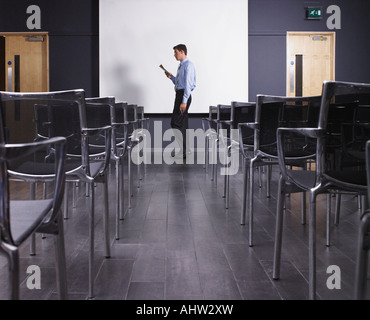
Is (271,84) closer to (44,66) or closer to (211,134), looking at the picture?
(211,134)

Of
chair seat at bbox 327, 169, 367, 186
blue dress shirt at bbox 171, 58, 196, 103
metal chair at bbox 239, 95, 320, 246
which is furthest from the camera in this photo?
blue dress shirt at bbox 171, 58, 196, 103

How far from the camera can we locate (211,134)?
489cm

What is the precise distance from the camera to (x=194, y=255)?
6.90ft

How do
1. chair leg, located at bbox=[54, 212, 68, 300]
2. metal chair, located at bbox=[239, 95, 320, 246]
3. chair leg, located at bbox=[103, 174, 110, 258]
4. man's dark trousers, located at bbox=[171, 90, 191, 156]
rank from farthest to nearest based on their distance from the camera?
man's dark trousers, located at bbox=[171, 90, 191, 156] < metal chair, located at bbox=[239, 95, 320, 246] < chair leg, located at bbox=[103, 174, 110, 258] < chair leg, located at bbox=[54, 212, 68, 300]

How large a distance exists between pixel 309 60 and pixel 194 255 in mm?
6427

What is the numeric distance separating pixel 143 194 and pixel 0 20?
541 cm

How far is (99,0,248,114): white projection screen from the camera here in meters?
7.31

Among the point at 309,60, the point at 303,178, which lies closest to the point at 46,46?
the point at 309,60

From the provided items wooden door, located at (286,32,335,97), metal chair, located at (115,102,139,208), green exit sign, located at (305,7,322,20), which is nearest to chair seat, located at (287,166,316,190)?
metal chair, located at (115,102,139,208)

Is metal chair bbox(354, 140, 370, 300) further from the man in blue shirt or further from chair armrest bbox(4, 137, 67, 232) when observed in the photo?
the man in blue shirt

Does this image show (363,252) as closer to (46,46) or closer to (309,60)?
(309,60)

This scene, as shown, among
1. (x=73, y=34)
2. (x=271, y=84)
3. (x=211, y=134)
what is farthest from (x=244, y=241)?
(x=73, y=34)

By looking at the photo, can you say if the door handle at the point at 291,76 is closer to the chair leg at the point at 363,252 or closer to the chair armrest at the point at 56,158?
the chair armrest at the point at 56,158

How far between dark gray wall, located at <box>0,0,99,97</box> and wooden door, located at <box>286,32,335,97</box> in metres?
3.54
